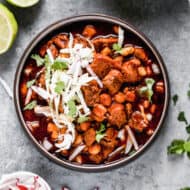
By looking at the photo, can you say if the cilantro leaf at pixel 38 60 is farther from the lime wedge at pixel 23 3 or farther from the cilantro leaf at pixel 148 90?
the cilantro leaf at pixel 148 90

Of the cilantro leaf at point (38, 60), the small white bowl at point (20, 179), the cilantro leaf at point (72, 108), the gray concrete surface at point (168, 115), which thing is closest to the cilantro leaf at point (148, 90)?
the gray concrete surface at point (168, 115)

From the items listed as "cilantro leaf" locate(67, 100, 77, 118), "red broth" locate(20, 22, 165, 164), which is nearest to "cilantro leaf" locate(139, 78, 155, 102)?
"red broth" locate(20, 22, 165, 164)

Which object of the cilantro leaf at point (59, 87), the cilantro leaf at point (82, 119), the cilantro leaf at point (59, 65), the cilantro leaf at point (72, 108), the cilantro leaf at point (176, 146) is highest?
the cilantro leaf at point (59, 65)

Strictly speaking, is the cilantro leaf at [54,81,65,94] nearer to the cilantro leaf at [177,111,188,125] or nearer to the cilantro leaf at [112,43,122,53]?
the cilantro leaf at [112,43,122,53]

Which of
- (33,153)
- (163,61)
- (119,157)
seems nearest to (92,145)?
(119,157)

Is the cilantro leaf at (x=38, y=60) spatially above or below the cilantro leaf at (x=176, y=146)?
above

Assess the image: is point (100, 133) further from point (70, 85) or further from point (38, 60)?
point (38, 60)
